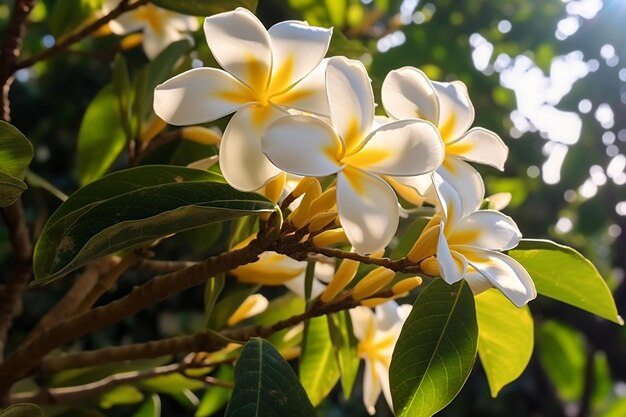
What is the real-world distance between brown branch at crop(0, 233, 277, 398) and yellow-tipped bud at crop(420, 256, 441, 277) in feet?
0.34

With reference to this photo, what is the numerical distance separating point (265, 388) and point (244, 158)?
15cm

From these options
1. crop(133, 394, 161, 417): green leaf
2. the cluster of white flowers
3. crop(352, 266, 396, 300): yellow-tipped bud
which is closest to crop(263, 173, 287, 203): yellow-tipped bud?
the cluster of white flowers

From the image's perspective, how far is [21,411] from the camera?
54 centimetres

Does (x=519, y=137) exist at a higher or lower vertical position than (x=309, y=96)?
lower

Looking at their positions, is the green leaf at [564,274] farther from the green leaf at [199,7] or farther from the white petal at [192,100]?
the green leaf at [199,7]

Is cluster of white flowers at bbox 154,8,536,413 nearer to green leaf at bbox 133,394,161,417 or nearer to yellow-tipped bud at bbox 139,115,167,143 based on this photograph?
yellow-tipped bud at bbox 139,115,167,143

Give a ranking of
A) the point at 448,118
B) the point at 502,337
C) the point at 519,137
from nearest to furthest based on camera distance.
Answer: the point at 448,118
the point at 502,337
the point at 519,137

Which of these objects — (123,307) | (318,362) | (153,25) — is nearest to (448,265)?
(123,307)

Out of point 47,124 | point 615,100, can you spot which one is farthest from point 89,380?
point 47,124

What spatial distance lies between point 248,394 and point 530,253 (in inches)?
9.9

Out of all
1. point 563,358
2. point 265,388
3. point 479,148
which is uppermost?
point 479,148

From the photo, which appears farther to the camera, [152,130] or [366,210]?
[152,130]

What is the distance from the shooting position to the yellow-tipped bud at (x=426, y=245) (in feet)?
1.66

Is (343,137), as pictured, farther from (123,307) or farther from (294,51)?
(123,307)
